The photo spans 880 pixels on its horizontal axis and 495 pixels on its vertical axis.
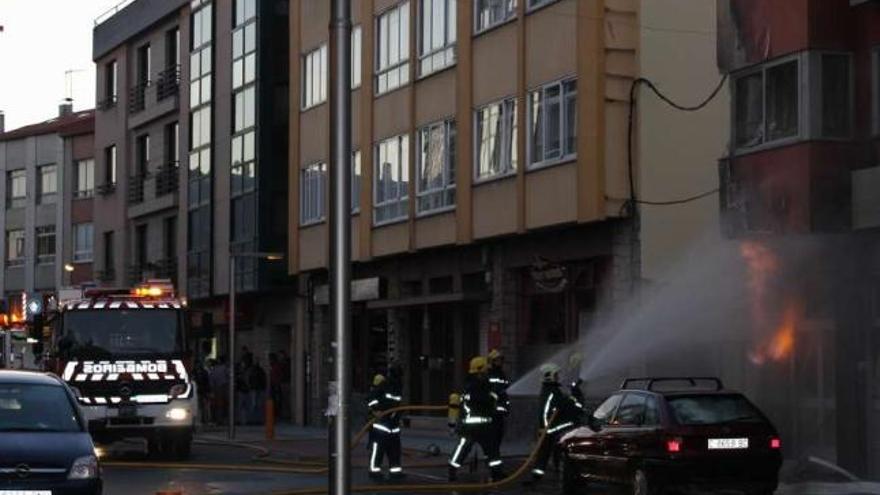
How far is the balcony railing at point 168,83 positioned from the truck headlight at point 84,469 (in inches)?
1450

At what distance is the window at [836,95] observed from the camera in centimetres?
2305

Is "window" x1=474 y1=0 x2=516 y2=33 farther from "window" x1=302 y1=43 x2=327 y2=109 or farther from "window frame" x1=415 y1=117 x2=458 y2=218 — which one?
"window" x1=302 y1=43 x2=327 y2=109

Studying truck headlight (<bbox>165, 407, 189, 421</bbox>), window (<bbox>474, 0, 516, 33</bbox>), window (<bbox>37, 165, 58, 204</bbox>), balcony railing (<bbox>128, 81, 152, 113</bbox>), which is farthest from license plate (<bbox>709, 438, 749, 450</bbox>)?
window (<bbox>37, 165, 58, 204</bbox>)

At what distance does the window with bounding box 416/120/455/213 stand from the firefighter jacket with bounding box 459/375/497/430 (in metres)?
11.0

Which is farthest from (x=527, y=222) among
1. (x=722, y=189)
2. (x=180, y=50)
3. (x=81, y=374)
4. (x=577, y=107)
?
(x=180, y=50)

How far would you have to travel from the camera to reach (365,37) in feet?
125

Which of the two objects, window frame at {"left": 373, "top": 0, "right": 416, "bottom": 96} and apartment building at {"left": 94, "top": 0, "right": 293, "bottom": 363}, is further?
apartment building at {"left": 94, "top": 0, "right": 293, "bottom": 363}

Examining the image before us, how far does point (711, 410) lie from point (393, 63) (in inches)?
765

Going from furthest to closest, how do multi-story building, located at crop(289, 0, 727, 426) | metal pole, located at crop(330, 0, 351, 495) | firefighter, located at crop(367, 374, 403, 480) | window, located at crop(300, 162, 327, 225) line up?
1. window, located at crop(300, 162, 327, 225)
2. multi-story building, located at crop(289, 0, 727, 426)
3. firefighter, located at crop(367, 374, 403, 480)
4. metal pole, located at crop(330, 0, 351, 495)

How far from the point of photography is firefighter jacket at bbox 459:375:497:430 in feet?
74.0

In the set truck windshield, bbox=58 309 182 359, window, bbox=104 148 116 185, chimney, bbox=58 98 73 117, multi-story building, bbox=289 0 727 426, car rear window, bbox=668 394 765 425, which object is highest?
chimney, bbox=58 98 73 117

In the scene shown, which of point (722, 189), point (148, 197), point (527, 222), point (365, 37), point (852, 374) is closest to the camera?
point (852, 374)

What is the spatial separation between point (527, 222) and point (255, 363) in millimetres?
15435

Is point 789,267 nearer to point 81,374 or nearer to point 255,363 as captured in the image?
point 81,374
